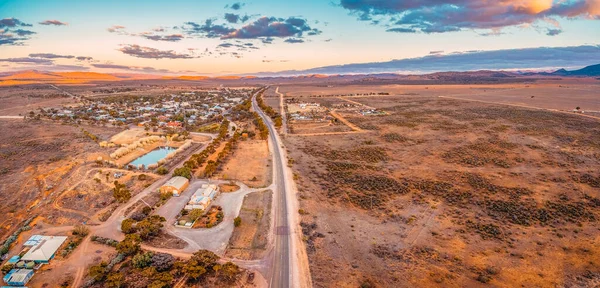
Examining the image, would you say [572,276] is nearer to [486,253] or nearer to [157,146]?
[486,253]

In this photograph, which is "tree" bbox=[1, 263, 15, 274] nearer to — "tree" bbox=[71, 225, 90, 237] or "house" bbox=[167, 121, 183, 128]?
"tree" bbox=[71, 225, 90, 237]

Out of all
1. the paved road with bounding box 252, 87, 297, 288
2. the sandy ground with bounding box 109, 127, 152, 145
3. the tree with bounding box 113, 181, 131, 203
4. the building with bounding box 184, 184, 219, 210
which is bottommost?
the paved road with bounding box 252, 87, 297, 288

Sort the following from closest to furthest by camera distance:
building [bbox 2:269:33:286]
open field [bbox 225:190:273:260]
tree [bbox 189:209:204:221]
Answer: building [bbox 2:269:33:286] → open field [bbox 225:190:273:260] → tree [bbox 189:209:204:221]

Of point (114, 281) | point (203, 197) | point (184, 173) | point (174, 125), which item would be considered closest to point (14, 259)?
point (114, 281)

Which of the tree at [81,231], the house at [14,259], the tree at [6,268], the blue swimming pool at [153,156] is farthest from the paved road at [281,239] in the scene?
the blue swimming pool at [153,156]

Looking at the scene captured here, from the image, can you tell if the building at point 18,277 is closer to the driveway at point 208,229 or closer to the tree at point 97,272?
the tree at point 97,272

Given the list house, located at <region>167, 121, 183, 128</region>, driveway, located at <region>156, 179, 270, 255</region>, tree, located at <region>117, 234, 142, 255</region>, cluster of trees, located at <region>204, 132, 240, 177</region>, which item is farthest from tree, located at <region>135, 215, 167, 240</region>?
house, located at <region>167, 121, 183, 128</region>

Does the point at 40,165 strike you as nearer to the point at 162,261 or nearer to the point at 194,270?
the point at 162,261
